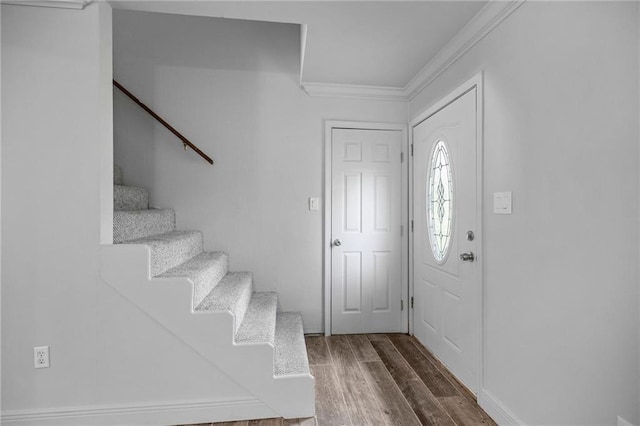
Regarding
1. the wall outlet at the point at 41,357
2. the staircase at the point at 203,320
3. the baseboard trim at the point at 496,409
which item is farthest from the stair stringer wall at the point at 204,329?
the baseboard trim at the point at 496,409

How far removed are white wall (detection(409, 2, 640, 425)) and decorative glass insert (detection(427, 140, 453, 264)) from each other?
47cm

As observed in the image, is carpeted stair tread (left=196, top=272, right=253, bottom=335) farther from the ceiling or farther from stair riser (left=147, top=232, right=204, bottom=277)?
the ceiling

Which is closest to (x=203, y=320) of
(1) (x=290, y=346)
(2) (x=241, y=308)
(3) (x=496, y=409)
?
(2) (x=241, y=308)

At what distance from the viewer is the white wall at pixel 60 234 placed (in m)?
1.80

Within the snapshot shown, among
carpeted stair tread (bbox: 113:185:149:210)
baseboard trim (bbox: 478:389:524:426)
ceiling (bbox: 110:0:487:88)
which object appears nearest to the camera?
baseboard trim (bbox: 478:389:524:426)

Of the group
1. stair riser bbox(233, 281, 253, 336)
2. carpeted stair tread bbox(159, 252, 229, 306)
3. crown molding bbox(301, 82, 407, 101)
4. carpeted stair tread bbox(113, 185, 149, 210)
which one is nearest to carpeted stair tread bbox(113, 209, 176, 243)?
carpeted stair tread bbox(113, 185, 149, 210)

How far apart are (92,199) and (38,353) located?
34.9 inches

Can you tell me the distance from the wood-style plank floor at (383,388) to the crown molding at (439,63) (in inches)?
87.5

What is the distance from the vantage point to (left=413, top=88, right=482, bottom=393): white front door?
2121 mm

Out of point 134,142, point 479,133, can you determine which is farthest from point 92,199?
point 479,133

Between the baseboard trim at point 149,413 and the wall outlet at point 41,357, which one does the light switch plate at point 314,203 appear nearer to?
the baseboard trim at point 149,413

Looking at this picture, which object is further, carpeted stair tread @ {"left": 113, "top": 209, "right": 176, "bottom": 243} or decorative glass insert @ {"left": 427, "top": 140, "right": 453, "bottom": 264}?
decorative glass insert @ {"left": 427, "top": 140, "right": 453, "bottom": 264}

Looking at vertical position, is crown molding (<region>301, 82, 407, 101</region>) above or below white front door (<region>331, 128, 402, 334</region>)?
above

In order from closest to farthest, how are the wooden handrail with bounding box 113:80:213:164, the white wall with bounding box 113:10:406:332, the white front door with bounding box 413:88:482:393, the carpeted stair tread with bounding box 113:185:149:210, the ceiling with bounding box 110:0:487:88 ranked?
the ceiling with bounding box 110:0:487:88
the white front door with bounding box 413:88:482:393
the carpeted stair tread with bounding box 113:185:149:210
the wooden handrail with bounding box 113:80:213:164
the white wall with bounding box 113:10:406:332
